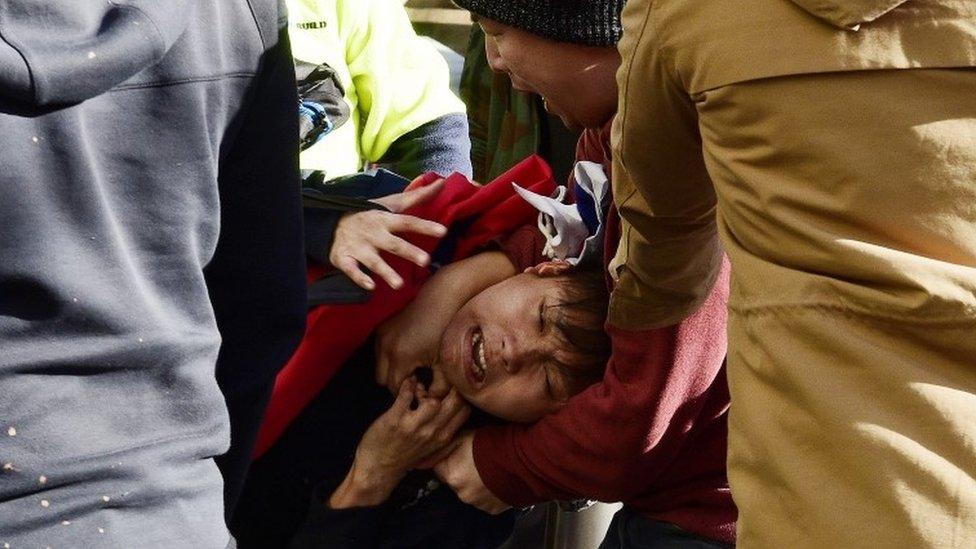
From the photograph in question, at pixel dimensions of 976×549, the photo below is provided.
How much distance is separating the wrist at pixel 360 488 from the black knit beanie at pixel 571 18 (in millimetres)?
713

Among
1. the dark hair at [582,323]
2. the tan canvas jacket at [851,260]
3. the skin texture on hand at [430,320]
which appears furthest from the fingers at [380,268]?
the tan canvas jacket at [851,260]

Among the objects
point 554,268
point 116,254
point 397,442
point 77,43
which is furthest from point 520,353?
point 77,43

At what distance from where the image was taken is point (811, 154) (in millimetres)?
1185

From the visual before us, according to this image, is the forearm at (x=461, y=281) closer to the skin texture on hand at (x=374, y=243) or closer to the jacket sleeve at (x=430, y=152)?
the skin texture on hand at (x=374, y=243)

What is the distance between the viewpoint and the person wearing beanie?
1.68m

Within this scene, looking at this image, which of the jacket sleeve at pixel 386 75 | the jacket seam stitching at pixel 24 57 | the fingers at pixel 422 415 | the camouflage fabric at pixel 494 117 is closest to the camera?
the jacket seam stitching at pixel 24 57

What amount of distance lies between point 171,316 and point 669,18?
1.87 feet

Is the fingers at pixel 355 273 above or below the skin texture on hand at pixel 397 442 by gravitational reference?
above

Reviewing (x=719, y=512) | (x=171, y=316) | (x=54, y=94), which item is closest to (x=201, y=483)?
(x=171, y=316)

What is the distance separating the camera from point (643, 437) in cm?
171

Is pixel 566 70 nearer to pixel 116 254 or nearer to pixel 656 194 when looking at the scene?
pixel 656 194

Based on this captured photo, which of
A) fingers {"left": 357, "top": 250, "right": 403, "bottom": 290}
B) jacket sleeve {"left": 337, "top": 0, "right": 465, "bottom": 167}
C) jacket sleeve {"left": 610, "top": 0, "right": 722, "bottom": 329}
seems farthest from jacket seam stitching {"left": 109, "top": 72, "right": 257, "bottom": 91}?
jacket sleeve {"left": 337, "top": 0, "right": 465, "bottom": 167}

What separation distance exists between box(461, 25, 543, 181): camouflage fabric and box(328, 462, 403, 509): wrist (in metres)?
1.52

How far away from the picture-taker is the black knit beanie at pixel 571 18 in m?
1.85
